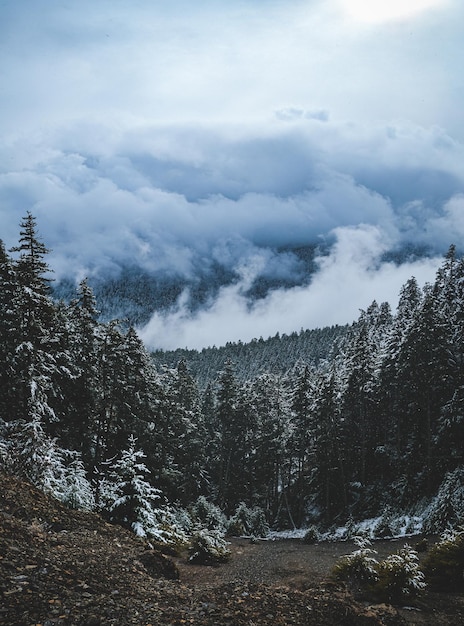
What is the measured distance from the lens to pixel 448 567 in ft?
41.5

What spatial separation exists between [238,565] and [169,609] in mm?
14538

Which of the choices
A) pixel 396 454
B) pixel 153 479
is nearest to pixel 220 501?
pixel 153 479

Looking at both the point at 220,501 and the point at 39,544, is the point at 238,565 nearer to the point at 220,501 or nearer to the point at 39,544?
the point at 39,544

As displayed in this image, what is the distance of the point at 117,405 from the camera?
34.3 metres

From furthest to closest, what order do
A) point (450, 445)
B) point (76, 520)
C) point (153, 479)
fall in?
1. point (153, 479)
2. point (450, 445)
3. point (76, 520)

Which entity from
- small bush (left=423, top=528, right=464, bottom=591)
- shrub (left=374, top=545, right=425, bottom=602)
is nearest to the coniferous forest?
shrub (left=374, top=545, right=425, bottom=602)

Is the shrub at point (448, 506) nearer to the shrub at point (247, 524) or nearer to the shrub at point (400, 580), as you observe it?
the shrub at point (247, 524)

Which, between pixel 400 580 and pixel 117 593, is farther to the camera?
pixel 400 580

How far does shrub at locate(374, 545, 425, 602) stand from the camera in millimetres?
11430

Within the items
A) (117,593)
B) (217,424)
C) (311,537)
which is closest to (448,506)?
(311,537)

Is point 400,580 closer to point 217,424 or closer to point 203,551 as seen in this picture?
point 203,551

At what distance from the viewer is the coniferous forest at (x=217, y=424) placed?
20.8 m

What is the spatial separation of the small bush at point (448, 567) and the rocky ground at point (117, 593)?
74 cm

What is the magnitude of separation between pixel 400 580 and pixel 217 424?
52.9m
